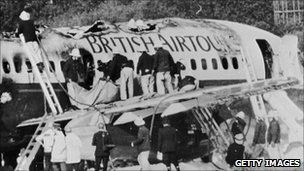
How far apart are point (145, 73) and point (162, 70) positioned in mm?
585

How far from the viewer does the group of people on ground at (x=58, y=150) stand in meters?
17.5

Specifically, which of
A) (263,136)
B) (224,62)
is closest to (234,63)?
(224,62)

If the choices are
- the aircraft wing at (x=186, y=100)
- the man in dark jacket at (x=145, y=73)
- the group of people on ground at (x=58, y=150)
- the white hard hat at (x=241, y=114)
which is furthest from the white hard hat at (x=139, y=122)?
the white hard hat at (x=241, y=114)

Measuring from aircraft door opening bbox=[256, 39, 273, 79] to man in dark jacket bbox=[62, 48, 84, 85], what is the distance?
913 cm

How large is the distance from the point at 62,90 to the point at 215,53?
7.91 meters

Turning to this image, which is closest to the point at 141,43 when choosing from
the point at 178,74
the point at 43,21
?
the point at 178,74

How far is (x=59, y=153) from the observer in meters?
17.4

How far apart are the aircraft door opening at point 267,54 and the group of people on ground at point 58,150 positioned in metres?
10.7

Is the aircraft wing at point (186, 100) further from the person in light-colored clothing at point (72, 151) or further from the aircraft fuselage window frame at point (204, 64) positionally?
the aircraft fuselage window frame at point (204, 64)

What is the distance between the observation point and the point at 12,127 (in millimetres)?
18453

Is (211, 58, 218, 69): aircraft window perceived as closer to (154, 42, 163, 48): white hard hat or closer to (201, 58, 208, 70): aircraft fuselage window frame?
(201, 58, 208, 70): aircraft fuselage window frame

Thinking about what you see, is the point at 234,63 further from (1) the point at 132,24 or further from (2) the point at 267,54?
(1) the point at 132,24

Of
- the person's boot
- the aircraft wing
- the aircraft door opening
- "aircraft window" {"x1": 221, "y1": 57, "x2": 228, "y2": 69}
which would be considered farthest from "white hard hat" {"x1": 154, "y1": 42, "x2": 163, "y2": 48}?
the aircraft door opening

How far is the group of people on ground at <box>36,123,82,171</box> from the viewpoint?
1747 cm
